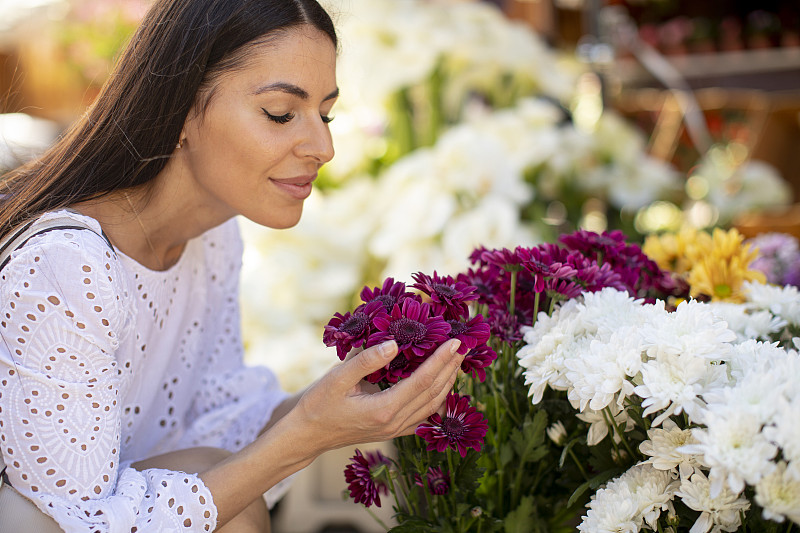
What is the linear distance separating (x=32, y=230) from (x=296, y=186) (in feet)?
1.20


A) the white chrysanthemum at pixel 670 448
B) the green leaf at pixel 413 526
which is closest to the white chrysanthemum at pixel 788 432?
the white chrysanthemum at pixel 670 448

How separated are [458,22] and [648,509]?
73.2 inches

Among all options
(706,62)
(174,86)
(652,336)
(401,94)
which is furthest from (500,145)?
(706,62)

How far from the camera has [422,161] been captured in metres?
2.00

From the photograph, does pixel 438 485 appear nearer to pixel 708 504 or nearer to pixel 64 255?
pixel 708 504

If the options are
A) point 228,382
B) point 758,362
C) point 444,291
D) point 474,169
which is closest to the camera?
point 758,362

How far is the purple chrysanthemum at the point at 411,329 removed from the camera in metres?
0.84

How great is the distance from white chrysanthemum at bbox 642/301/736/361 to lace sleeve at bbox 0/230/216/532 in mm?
579

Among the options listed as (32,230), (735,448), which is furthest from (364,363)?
(32,230)

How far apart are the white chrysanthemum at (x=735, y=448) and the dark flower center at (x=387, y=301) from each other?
35cm

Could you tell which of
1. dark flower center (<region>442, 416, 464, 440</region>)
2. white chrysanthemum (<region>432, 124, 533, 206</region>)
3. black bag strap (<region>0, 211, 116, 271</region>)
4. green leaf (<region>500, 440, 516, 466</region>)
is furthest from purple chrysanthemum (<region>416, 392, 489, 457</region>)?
white chrysanthemum (<region>432, 124, 533, 206</region>)

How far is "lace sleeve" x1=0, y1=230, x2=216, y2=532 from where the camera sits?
939 millimetres

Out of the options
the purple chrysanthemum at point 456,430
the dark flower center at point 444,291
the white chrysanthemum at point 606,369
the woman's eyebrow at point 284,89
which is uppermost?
the woman's eyebrow at point 284,89

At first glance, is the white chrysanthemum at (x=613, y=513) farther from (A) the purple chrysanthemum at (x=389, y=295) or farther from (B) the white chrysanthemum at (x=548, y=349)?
(A) the purple chrysanthemum at (x=389, y=295)
